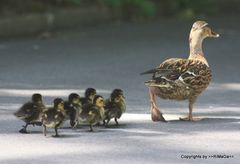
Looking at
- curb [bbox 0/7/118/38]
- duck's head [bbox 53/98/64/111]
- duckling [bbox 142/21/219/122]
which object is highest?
curb [bbox 0/7/118/38]

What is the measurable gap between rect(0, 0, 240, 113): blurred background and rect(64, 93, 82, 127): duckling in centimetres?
146

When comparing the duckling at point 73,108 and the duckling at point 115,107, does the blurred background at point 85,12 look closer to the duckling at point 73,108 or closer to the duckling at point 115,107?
the duckling at point 115,107

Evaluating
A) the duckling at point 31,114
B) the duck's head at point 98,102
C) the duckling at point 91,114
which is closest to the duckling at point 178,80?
the duck's head at point 98,102

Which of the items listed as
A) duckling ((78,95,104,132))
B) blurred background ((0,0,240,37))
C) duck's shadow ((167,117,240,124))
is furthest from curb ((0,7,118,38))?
duckling ((78,95,104,132))

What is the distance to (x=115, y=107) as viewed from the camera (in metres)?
9.47

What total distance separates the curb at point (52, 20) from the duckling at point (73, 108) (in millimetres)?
9774

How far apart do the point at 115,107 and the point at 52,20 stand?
1124 cm

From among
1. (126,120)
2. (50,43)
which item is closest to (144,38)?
(50,43)

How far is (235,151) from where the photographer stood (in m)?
8.04

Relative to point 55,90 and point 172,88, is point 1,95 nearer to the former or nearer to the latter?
point 55,90

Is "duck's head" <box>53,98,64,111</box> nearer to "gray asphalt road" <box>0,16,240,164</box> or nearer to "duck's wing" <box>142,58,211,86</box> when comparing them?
"gray asphalt road" <box>0,16,240,164</box>

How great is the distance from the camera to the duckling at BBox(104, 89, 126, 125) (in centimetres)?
941

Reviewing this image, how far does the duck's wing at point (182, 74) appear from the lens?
31.4 ft

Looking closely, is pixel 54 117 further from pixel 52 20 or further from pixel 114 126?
pixel 52 20
